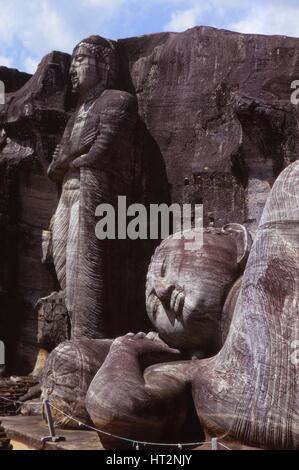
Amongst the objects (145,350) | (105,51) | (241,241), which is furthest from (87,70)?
(145,350)

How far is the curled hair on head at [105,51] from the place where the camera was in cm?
731

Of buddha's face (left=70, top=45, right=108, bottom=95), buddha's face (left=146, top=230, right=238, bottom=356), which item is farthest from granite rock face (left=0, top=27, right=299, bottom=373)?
buddha's face (left=146, top=230, right=238, bottom=356)

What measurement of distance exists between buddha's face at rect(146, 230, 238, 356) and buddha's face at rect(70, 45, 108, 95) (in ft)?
8.58

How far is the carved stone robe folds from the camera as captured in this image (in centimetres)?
670

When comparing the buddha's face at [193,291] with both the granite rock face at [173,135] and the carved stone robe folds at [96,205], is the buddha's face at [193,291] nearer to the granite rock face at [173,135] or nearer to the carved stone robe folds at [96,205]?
the granite rock face at [173,135]

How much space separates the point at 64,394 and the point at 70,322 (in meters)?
1.85

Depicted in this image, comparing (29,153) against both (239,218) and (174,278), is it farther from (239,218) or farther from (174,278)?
(174,278)

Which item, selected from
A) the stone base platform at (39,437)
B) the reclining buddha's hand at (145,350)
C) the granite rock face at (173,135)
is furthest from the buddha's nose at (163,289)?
the granite rock face at (173,135)

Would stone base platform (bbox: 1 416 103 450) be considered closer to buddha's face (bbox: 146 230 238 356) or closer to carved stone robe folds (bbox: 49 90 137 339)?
buddha's face (bbox: 146 230 238 356)

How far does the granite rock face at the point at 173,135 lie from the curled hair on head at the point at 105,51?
0.18 m

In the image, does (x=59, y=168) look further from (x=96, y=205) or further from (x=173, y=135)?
(x=173, y=135)

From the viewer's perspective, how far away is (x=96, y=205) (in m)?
6.84
